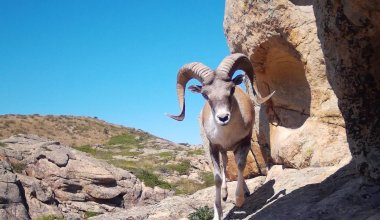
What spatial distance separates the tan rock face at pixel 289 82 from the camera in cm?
1149

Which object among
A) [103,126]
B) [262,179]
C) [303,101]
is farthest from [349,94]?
[103,126]

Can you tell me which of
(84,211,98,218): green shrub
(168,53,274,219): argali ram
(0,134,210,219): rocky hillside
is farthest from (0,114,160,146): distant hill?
(168,53,274,219): argali ram

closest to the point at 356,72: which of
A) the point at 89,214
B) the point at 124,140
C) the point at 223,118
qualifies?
the point at 223,118

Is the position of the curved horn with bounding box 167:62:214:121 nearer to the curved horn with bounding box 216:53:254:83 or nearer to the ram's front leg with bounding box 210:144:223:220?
the curved horn with bounding box 216:53:254:83

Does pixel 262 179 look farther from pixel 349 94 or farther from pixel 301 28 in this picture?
pixel 349 94

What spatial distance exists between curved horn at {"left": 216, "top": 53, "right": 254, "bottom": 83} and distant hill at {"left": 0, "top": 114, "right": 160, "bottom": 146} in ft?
186

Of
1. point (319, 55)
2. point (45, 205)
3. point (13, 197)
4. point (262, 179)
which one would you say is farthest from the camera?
point (45, 205)

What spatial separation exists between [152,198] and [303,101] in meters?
15.8

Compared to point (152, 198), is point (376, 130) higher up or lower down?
lower down

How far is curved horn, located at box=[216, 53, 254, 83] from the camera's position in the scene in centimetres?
1102

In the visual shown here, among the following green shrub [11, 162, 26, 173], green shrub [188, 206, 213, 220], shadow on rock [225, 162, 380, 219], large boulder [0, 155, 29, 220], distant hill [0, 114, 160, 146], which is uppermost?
distant hill [0, 114, 160, 146]

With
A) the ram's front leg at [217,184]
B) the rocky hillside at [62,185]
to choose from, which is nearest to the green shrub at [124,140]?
the rocky hillside at [62,185]

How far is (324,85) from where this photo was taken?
11.6 meters

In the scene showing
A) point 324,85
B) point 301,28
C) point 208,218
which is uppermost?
point 301,28
